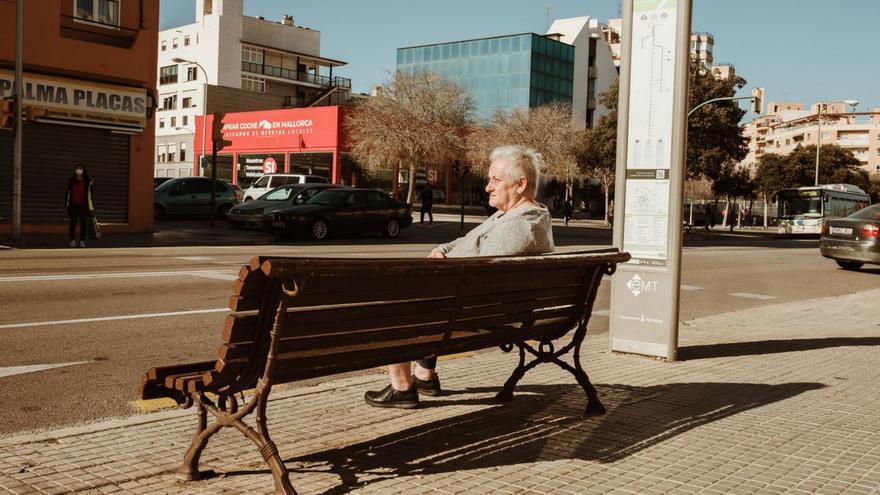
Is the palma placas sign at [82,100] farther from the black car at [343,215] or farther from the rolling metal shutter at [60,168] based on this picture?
the black car at [343,215]

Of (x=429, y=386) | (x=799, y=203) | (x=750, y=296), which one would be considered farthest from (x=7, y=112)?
(x=799, y=203)

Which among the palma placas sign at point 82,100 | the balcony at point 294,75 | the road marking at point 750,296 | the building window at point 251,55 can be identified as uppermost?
the building window at point 251,55

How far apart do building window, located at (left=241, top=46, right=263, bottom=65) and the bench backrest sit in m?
84.0

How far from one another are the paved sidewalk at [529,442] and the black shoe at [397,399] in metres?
0.09

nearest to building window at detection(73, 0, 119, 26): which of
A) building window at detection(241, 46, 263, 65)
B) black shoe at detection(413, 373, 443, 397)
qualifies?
black shoe at detection(413, 373, 443, 397)

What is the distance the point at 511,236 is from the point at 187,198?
88.3ft

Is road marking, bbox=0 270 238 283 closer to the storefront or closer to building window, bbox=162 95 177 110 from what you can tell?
the storefront

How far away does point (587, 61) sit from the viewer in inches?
3553

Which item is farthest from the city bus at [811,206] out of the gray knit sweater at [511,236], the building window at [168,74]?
the building window at [168,74]

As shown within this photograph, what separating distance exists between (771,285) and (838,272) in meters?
5.12

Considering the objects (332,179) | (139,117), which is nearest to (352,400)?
(139,117)

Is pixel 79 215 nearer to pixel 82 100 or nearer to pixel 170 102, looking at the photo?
pixel 82 100

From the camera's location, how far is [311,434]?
451 cm

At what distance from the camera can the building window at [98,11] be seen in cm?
2244
